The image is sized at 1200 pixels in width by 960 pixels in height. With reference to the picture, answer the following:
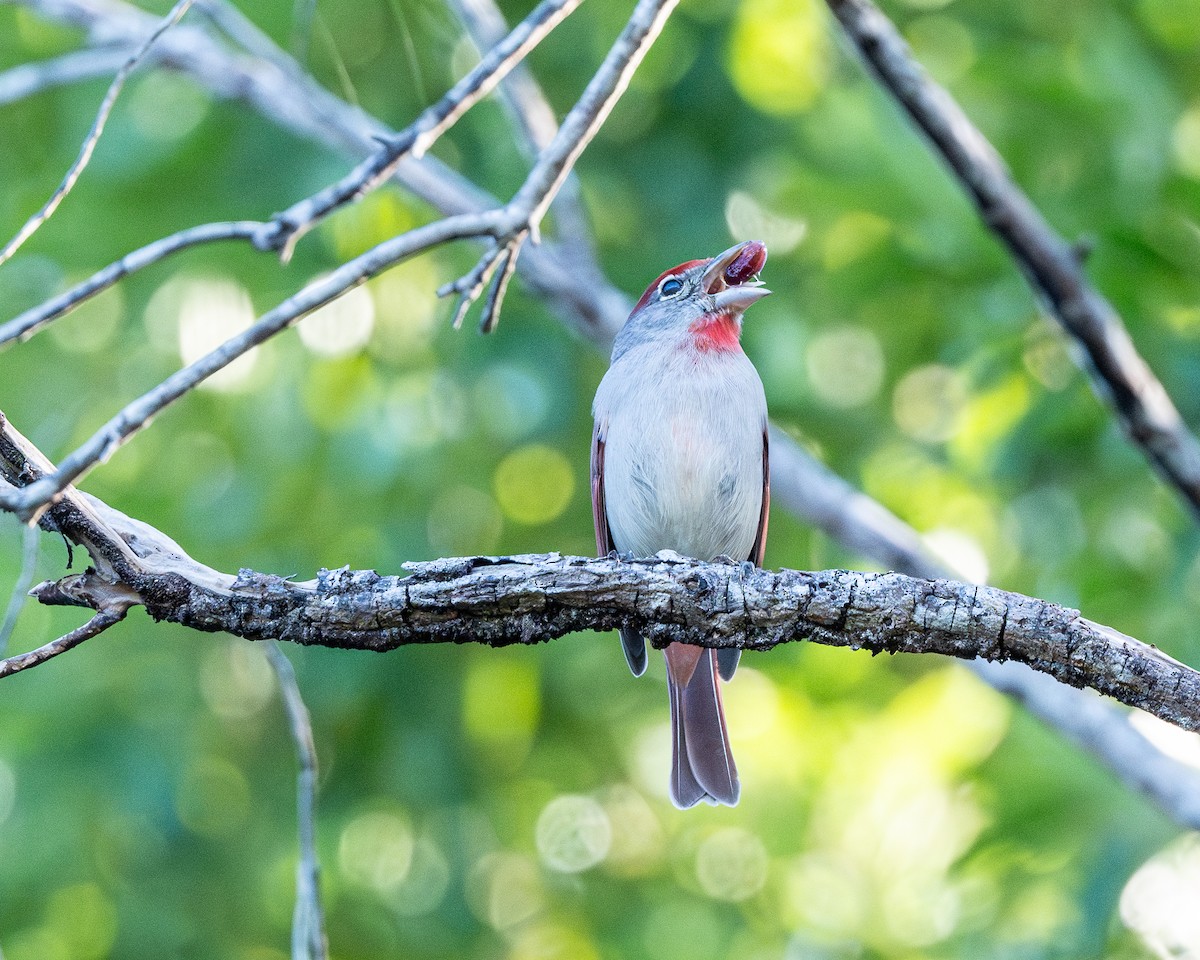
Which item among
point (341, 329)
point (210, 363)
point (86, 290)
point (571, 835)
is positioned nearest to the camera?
point (210, 363)

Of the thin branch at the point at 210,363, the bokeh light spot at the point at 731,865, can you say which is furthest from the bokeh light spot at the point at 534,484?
the thin branch at the point at 210,363

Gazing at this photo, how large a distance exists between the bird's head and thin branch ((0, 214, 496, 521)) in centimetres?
241

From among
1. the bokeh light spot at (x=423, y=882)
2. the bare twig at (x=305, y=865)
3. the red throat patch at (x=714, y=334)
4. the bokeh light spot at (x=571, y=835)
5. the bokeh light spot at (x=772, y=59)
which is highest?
the bokeh light spot at (x=772, y=59)

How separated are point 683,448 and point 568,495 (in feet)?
7.03

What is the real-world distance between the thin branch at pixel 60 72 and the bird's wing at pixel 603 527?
257 centimetres

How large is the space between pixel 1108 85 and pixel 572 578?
359cm

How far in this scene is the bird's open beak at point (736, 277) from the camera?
5137 mm

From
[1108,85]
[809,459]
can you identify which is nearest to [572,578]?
[809,459]

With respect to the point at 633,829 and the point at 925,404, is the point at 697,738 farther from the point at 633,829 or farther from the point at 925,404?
the point at 925,404

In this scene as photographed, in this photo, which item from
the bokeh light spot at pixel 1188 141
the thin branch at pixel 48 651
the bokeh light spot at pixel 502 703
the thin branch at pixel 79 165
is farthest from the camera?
the bokeh light spot at pixel 502 703

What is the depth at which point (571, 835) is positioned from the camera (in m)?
7.24

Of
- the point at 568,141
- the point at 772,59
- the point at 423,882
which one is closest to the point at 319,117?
the point at 772,59

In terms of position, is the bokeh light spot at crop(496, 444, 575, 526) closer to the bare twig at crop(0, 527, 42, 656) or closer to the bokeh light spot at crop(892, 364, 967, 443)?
the bokeh light spot at crop(892, 364, 967, 443)

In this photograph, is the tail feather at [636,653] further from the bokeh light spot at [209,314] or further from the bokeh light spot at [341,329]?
the bokeh light spot at [209,314]
